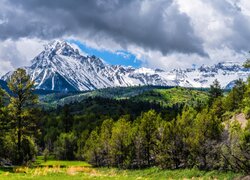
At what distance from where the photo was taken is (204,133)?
8200 centimetres

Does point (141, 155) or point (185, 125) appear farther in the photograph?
point (141, 155)

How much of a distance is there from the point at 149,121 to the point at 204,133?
84.9 ft

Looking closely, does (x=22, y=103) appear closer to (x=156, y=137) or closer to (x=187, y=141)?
(x=187, y=141)

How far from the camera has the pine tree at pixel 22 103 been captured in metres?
62.4

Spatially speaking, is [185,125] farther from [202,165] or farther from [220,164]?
[220,164]

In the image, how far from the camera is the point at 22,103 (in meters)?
63.6

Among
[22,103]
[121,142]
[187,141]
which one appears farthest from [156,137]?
[22,103]

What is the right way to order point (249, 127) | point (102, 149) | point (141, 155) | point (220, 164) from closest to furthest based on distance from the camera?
point (249, 127) < point (220, 164) < point (141, 155) < point (102, 149)

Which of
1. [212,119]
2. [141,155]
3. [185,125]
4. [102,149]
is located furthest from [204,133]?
[102,149]

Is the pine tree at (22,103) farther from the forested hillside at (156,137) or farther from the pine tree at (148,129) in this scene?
the pine tree at (148,129)

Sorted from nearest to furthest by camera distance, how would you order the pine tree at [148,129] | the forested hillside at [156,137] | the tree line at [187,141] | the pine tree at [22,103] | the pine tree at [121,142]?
the pine tree at [22,103] < the forested hillside at [156,137] < the tree line at [187,141] < the pine tree at [148,129] < the pine tree at [121,142]

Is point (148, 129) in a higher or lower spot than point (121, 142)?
higher

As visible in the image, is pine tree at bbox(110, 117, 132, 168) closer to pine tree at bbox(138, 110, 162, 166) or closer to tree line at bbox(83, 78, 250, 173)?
tree line at bbox(83, 78, 250, 173)

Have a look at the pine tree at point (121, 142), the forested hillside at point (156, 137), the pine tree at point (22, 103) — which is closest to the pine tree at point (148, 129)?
the forested hillside at point (156, 137)
